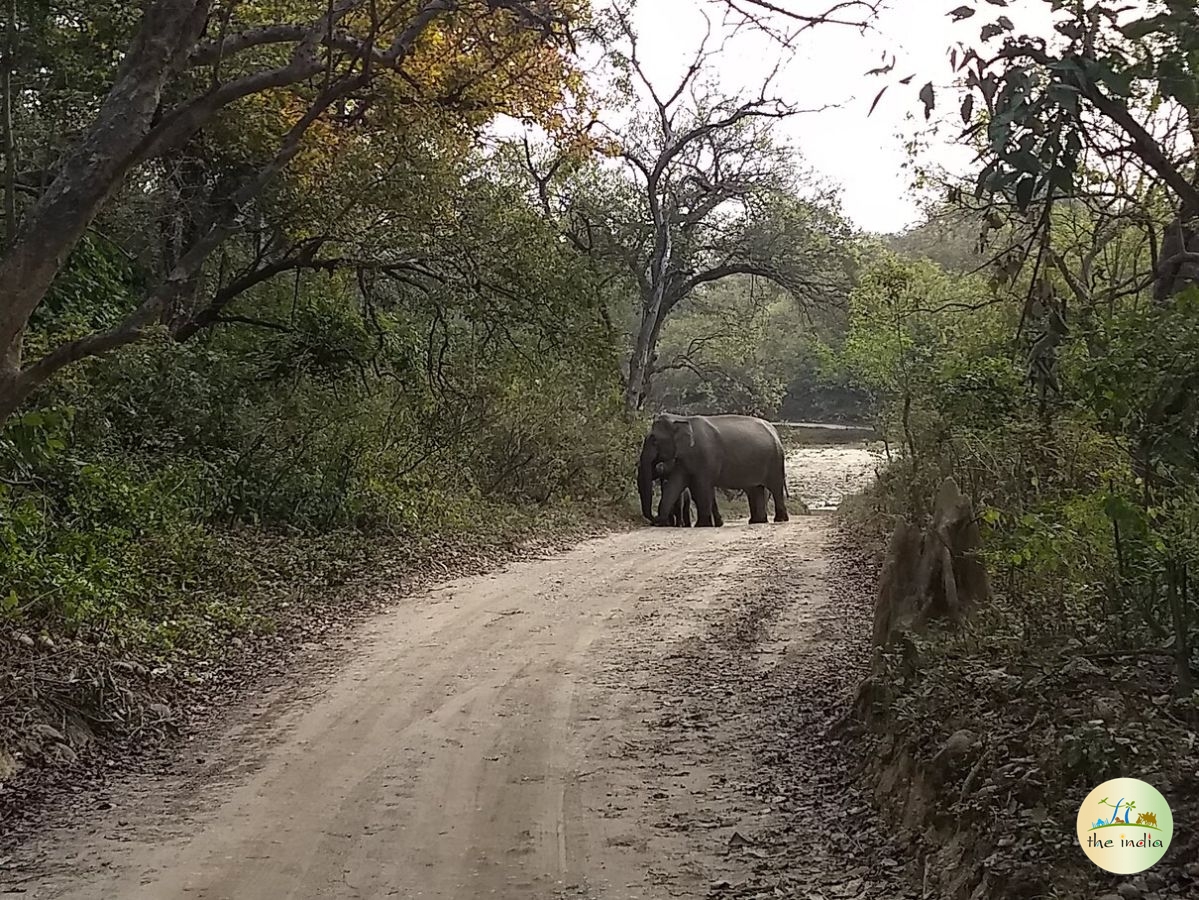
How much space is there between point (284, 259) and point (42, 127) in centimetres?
318

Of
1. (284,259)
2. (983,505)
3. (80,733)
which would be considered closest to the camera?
(80,733)

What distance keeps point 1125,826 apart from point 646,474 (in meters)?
19.2

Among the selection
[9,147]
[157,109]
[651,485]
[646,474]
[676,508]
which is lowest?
[676,508]

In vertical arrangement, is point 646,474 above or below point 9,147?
below

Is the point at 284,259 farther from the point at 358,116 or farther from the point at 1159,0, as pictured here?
the point at 1159,0

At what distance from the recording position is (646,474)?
76.7ft

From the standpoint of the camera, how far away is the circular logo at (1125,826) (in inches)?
161

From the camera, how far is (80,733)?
741cm

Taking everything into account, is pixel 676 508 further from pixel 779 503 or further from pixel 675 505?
pixel 779 503

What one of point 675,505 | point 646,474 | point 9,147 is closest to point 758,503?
point 675,505

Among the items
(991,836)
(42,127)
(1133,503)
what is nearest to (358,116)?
(42,127)

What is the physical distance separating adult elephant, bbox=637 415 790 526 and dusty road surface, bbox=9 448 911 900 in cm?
1195

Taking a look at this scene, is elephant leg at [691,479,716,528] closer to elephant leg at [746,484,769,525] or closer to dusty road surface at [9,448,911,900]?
elephant leg at [746,484,769,525]

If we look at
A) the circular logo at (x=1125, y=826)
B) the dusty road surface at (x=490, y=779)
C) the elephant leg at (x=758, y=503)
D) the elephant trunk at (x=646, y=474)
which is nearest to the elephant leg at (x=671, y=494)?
the elephant trunk at (x=646, y=474)
